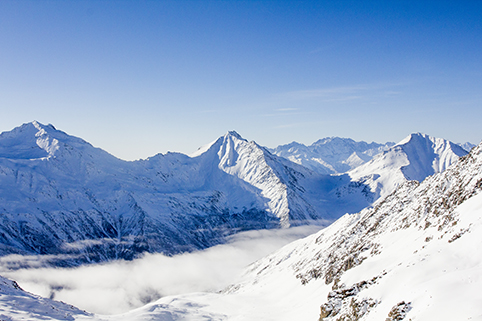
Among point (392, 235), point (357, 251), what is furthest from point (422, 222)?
point (357, 251)

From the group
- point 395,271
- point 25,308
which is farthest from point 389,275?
point 25,308

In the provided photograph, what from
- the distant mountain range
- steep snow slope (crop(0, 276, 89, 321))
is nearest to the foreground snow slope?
the distant mountain range

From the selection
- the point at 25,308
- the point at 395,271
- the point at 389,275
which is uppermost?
the point at 395,271

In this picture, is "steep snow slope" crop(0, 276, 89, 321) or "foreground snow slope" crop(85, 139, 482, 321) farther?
"steep snow slope" crop(0, 276, 89, 321)

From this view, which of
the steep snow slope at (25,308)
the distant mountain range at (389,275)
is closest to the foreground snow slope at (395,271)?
the distant mountain range at (389,275)

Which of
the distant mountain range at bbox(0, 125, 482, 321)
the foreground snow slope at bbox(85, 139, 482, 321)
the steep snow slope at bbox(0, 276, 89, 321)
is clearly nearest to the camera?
the foreground snow slope at bbox(85, 139, 482, 321)

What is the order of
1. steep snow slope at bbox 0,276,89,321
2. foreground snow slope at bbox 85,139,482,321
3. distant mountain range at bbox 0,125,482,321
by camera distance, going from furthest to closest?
1. steep snow slope at bbox 0,276,89,321
2. distant mountain range at bbox 0,125,482,321
3. foreground snow slope at bbox 85,139,482,321

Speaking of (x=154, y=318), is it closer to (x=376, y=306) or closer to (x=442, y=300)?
(x=376, y=306)

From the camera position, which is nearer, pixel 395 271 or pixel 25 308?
pixel 395 271

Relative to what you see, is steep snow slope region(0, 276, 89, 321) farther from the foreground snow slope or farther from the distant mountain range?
the foreground snow slope

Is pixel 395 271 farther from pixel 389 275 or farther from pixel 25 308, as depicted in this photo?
pixel 25 308
